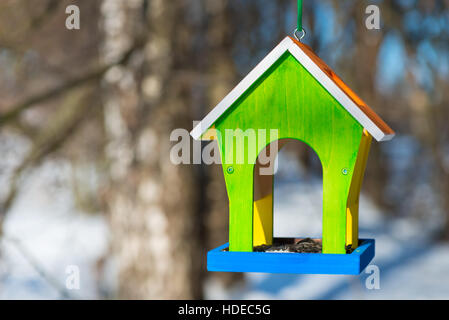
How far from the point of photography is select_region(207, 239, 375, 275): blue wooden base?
1.99 metres

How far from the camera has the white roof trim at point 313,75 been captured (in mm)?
2055

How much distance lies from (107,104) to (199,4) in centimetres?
140

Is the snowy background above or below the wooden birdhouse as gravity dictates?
below

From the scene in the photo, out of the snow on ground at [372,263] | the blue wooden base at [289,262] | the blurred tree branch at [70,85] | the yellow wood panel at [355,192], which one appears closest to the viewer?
the blue wooden base at [289,262]

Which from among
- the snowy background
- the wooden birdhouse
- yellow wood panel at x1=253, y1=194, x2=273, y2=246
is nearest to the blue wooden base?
the wooden birdhouse

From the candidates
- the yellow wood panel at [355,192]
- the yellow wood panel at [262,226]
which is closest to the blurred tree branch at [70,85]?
the yellow wood panel at [262,226]

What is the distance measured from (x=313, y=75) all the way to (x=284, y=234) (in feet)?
20.2

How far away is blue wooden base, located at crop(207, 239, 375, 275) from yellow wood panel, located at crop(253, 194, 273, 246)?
15.0 inches

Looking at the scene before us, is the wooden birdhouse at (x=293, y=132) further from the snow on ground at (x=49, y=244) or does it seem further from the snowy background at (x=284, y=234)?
the snowy background at (x=284, y=234)

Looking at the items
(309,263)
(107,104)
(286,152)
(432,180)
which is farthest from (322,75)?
(286,152)

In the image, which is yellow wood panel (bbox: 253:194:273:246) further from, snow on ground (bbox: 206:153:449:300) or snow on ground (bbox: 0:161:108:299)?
snow on ground (bbox: 206:153:449:300)

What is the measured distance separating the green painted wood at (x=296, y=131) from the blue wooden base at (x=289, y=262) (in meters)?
0.07

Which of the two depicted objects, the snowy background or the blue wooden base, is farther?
the snowy background

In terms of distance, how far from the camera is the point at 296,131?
2.11 metres
